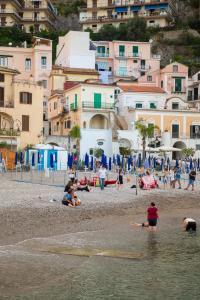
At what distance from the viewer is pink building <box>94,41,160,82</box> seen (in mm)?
80000

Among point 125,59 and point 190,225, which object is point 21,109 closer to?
point 190,225

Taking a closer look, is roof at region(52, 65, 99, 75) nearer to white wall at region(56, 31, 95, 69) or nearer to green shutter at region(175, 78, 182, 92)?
white wall at region(56, 31, 95, 69)

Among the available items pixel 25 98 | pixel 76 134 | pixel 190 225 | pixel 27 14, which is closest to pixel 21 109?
pixel 25 98

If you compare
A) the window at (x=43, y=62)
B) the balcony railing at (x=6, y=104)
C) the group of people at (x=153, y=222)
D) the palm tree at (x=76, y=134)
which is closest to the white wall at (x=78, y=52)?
the window at (x=43, y=62)

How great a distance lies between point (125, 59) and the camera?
80.2 meters

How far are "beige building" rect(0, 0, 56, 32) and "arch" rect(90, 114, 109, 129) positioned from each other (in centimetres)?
4033

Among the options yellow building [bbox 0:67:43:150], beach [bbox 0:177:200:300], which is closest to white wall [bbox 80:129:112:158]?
yellow building [bbox 0:67:43:150]

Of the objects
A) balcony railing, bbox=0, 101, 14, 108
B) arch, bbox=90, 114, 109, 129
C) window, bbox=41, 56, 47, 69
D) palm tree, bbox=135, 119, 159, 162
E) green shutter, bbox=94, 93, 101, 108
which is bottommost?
palm tree, bbox=135, 119, 159, 162

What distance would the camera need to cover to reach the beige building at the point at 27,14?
93.6m

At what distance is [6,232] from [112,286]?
20.4 feet

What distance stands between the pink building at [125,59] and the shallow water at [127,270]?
6124 centimetres

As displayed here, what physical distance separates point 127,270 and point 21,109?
119ft

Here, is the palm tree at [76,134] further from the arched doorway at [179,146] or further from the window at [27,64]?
the window at [27,64]

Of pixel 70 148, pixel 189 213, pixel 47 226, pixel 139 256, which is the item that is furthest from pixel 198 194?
pixel 70 148
